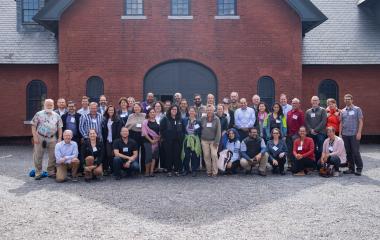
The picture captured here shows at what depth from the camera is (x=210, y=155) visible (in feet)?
35.4

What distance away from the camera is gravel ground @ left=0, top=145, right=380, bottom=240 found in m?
6.18

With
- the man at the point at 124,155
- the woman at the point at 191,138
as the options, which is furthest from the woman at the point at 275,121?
the man at the point at 124,155

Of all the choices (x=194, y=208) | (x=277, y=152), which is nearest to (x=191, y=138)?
(x=277, y=152)

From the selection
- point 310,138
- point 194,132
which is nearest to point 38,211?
point 194,132

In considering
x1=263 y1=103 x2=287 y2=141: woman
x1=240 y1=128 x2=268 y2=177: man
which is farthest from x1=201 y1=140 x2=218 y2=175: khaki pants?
x1=263 y1=103 x2=287 y2=141: woman

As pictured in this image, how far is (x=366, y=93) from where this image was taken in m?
19.7

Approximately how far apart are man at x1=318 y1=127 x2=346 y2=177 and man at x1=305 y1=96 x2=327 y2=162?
0.49m

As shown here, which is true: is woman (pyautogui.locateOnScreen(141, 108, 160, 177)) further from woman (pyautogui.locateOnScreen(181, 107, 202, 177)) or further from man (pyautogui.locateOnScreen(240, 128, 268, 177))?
man (pyautogui.locateOnScreen(240, 128, 268, 177))

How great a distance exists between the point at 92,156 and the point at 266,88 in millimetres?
9423

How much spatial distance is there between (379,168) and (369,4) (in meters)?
12.5

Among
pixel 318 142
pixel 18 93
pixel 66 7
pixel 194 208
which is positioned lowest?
pixel 194 208

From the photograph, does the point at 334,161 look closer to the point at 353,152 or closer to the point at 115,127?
the point at 353,152

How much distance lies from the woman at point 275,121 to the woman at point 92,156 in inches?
170

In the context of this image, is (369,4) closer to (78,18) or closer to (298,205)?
(78,18)
